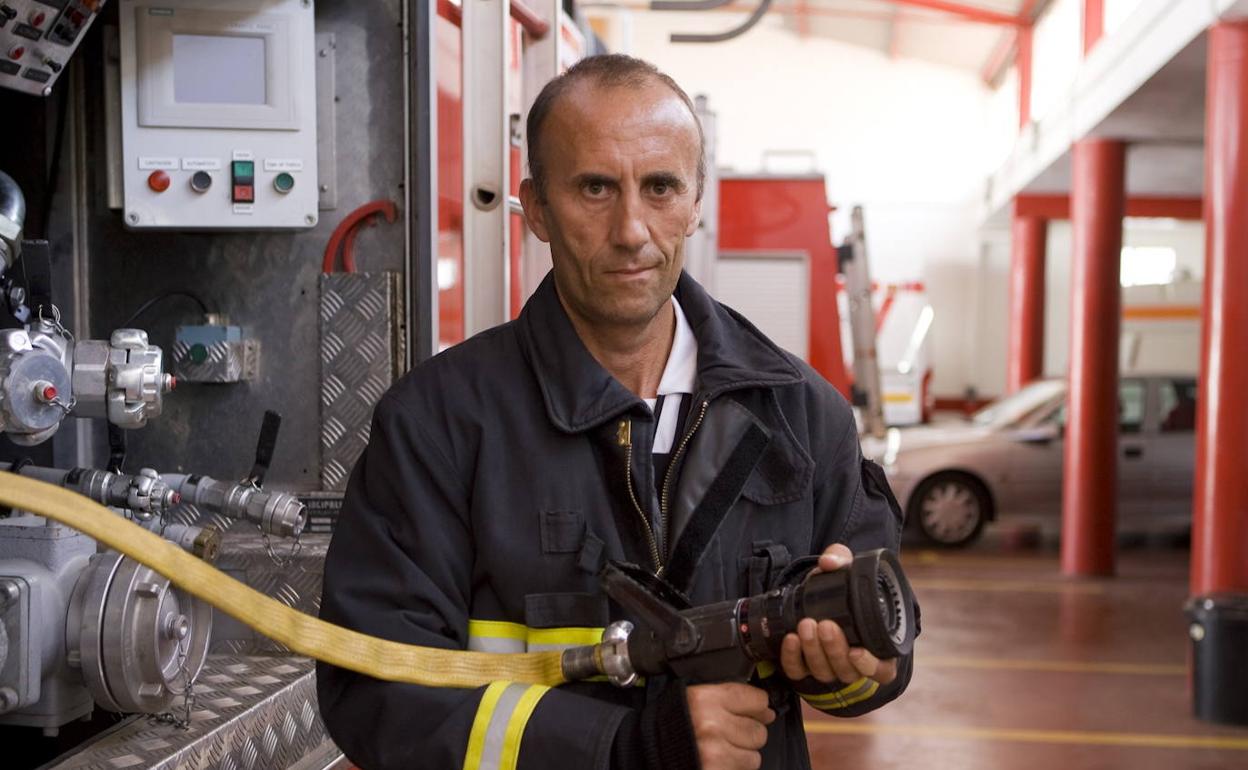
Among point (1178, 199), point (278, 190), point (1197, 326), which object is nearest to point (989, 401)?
point (1178, 199)

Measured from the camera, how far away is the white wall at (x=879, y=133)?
21203mm

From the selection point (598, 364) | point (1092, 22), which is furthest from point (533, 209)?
point (1092, 22)

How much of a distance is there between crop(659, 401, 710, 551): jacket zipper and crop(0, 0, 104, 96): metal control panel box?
201 cm

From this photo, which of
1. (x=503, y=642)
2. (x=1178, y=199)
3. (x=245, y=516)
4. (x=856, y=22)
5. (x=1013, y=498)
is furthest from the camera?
(x=856, y=22)

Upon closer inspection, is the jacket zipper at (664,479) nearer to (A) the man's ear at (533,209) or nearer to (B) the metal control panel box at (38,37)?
(A) the man's ear at (533,209)

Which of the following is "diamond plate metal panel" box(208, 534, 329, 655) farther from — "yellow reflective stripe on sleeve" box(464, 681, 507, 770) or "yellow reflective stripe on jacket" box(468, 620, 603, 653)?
"yellow reflective stripe on sleeve" box(464, 681, 507, 770)

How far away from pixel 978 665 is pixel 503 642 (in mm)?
5667

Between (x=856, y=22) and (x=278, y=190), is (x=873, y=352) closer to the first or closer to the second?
(x=278, y=190)

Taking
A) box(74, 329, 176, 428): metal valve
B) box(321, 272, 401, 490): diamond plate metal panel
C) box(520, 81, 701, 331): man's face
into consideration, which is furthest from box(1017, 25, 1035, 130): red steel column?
box(520, 81, 701, 331): man's face

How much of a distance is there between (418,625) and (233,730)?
50.0 inches

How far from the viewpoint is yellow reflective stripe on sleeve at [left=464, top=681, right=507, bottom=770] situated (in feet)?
5.23

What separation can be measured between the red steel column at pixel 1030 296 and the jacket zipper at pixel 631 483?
1447 centimetres

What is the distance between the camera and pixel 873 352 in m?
8.49

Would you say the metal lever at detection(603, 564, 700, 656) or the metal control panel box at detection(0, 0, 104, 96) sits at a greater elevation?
the metal control panel box at detection(0, 0, 104, 96)
